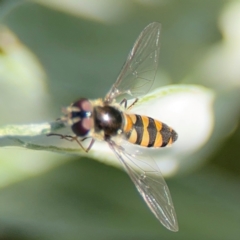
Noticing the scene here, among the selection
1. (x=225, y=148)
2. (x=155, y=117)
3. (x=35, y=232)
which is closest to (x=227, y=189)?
(x=225, y=148)

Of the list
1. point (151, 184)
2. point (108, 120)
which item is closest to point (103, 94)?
point (108, 120)

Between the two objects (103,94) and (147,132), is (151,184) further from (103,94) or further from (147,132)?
(103,94)

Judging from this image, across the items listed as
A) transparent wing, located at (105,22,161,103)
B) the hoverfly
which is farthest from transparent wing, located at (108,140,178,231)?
transparent wing, located at (105,22,161,103)

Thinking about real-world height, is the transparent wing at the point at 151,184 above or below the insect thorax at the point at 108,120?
below

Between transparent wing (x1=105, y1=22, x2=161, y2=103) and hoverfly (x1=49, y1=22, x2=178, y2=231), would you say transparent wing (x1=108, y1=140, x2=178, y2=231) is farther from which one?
transparent wing (x1=105, y1=22, x2=161, y2=103)

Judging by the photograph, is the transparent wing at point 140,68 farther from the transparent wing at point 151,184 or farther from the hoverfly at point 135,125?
the transparent wing at point 151,184

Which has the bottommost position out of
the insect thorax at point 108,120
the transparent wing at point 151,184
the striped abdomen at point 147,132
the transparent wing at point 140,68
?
the transparent wing at point 151,184

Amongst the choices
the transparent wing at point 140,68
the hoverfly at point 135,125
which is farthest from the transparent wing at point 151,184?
the transparent wing at point 140,68
